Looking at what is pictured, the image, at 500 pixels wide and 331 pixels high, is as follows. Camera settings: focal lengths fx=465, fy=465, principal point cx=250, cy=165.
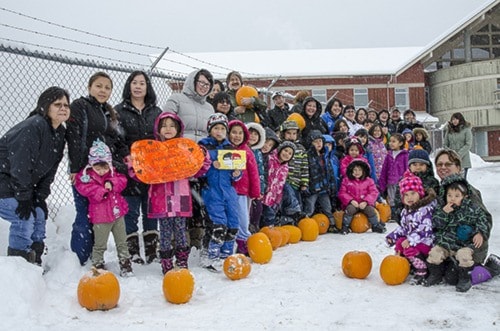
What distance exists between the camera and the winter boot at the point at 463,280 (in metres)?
4.48

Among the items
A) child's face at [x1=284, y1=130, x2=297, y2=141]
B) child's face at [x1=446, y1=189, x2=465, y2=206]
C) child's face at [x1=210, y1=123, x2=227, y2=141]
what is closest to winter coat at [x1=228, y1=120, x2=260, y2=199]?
child's face at [x1=210, y1=123, x2=227, y2=141]

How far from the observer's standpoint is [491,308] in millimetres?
3973

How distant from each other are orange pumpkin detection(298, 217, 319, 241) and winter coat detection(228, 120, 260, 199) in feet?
5.09

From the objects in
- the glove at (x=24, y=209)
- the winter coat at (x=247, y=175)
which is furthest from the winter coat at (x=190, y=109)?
the glove at (x=24, y=209)

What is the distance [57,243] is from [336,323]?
3.60 m

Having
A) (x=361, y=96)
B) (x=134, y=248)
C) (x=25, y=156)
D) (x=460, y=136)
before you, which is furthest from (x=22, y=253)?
(x=361, y=96)

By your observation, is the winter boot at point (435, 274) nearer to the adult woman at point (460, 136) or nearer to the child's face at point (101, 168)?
the child's face at point (101, 168)

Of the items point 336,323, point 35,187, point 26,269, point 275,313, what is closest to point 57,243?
point 35,187

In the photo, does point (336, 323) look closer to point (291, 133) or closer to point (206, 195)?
point (206, 195)

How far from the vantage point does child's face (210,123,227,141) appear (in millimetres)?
5773

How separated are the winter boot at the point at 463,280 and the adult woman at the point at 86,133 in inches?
147

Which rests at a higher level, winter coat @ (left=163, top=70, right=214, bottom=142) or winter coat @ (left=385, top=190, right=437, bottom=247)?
winter coat @ (left=163, top=70, right=214, bottom=142)

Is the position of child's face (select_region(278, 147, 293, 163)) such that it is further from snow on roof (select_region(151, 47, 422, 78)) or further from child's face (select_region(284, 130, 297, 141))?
snow on roof (select_region(151, 47, 422, 78))

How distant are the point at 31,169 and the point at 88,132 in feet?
2.77
